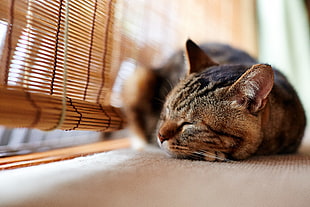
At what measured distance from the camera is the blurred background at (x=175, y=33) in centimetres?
105

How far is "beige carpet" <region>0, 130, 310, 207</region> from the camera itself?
511 millimetres

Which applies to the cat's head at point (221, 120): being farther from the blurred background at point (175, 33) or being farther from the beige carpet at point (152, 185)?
the blurred background at point (175, 33)

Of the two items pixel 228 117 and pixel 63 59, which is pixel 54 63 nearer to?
pixel 63 59

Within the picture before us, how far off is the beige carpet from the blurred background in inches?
14.1

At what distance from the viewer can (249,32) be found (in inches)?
115

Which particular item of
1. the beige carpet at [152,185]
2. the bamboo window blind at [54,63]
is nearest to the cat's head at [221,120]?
the beige carpet at [152,185]

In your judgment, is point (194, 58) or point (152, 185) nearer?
point (152, 185)

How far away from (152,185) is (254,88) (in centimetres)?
48

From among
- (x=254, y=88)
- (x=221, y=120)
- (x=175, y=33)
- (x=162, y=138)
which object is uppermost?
(x=175, y=33)

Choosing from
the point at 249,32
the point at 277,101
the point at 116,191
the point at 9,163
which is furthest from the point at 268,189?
the point at 249,32

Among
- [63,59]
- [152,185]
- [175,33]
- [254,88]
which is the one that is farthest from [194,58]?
[175,33]

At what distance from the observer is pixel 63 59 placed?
798 mm

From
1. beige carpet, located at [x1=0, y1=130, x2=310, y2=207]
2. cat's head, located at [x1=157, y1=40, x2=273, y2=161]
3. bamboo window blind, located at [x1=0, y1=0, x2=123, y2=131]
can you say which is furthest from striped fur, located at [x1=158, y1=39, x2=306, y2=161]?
bamboo window blind, located at [x1=0, y1=0, x2=123, y2=131]

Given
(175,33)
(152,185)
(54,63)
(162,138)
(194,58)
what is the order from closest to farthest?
(152,185), (54,63), (162,138), (194,58), (175,33)
